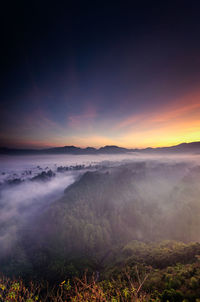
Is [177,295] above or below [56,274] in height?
above

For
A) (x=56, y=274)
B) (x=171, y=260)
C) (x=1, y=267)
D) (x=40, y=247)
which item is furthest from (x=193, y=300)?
(x=40, y=247)

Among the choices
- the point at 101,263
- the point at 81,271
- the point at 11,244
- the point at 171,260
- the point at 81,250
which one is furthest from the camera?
the point at 11,244

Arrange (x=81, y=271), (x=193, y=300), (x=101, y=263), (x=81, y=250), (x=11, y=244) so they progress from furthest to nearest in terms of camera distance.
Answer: (x=11, y=244) → (x=81, y=250) → (x=101, y=263) → (x=81, y=271) → (x=193, y=300)

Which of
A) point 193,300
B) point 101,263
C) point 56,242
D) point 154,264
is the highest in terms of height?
point 193,300

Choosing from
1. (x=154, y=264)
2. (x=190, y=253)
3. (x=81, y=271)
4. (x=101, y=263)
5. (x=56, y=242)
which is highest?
(x=190, y=253)

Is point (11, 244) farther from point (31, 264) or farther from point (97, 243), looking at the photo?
point (97, 243)

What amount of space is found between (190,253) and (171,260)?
45.9ft

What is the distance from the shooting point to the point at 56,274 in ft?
402

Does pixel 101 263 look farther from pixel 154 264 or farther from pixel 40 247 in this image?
pixel 40 247

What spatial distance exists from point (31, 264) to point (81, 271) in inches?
2941

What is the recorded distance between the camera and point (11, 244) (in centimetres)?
19338

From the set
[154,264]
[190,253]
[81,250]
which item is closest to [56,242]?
[81,250]

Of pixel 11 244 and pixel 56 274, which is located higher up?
pixel 56 274

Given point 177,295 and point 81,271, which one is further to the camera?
point 81,271
